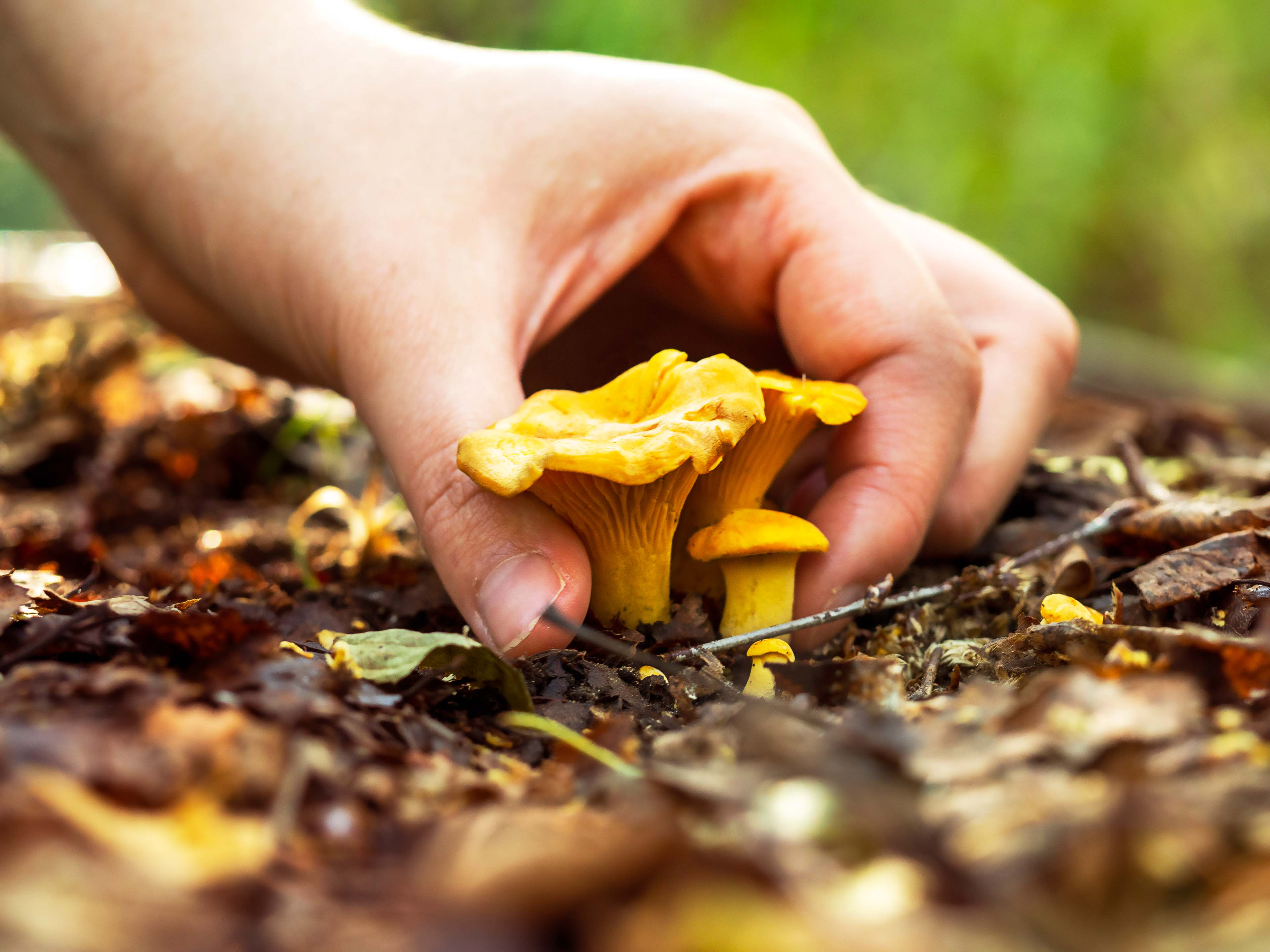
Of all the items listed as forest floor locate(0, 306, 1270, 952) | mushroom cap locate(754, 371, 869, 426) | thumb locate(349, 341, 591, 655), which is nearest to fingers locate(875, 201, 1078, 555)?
forest floor locate(0, 306, 1270, 952)

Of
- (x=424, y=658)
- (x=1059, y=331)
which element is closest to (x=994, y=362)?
(x=1059, y=331)

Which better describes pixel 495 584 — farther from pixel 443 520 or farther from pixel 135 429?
pixel 135 429

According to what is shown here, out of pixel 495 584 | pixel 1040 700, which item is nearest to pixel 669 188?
pixel 495 584

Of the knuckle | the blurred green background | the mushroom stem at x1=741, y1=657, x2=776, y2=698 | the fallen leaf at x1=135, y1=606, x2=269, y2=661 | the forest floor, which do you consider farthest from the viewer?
the blurred green background

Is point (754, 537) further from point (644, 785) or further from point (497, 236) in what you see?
point (497, 236)

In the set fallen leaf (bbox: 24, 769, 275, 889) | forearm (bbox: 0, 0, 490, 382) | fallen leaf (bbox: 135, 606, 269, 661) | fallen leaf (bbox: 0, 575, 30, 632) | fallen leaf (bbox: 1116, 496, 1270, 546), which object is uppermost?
forearm (bbox: 0, 0, 490, 382)

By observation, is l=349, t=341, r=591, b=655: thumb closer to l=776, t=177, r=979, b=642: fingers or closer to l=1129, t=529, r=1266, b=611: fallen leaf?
l=776, t=177, r=979, b=642: fingers
